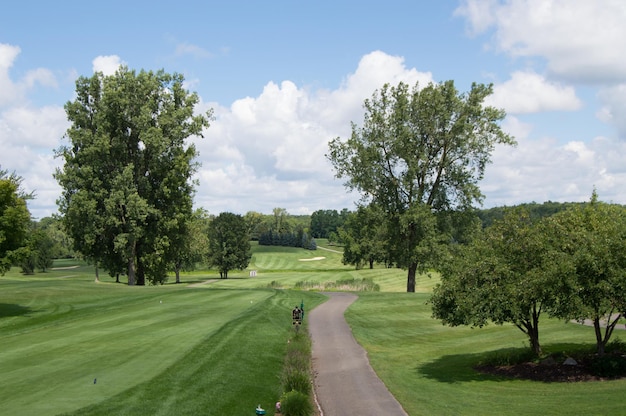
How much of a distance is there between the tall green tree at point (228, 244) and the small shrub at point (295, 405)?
7966cm

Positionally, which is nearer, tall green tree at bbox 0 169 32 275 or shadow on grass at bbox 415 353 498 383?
shadow on grass at bbox 415 353 498 383

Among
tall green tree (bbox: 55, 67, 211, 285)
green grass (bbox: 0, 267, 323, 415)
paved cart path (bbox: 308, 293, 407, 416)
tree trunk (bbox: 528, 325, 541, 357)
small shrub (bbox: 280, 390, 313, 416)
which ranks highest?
tall green tree (bbox: 55, 67, 211, 285)

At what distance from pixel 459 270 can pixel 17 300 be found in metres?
29.4

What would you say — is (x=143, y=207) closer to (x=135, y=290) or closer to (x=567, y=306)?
(x=135, y=290)

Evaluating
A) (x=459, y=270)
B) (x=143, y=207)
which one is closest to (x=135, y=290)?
(x=143, y=207)

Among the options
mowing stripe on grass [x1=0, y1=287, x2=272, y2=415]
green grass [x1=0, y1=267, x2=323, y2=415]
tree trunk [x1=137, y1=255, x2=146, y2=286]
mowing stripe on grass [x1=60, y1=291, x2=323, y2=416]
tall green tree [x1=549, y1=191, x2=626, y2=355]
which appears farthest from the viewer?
tree trunk [x1=137, y1=255, x2=146, y2=286]

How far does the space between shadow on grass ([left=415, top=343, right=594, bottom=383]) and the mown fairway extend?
9 cm

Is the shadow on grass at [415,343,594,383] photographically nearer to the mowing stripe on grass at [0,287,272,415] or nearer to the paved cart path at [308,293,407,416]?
the paved cart path at [308,293,407,416]

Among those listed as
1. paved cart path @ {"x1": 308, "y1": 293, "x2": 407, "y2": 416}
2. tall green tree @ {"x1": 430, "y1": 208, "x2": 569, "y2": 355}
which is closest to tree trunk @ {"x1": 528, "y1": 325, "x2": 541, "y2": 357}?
tall green tree @ {"x1": 430, "y1": 208, "x2": 569, "y2": 355}

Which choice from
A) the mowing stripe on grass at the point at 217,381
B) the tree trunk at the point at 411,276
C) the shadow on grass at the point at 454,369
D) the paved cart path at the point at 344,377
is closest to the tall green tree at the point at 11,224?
the mowing stripe on grass at the point at 217,381

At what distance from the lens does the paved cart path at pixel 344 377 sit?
54.3ft

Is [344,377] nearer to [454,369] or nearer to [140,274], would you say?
[454,369]

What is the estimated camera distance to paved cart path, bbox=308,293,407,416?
16.5 meters

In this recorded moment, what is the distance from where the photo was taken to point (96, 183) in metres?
46.8
